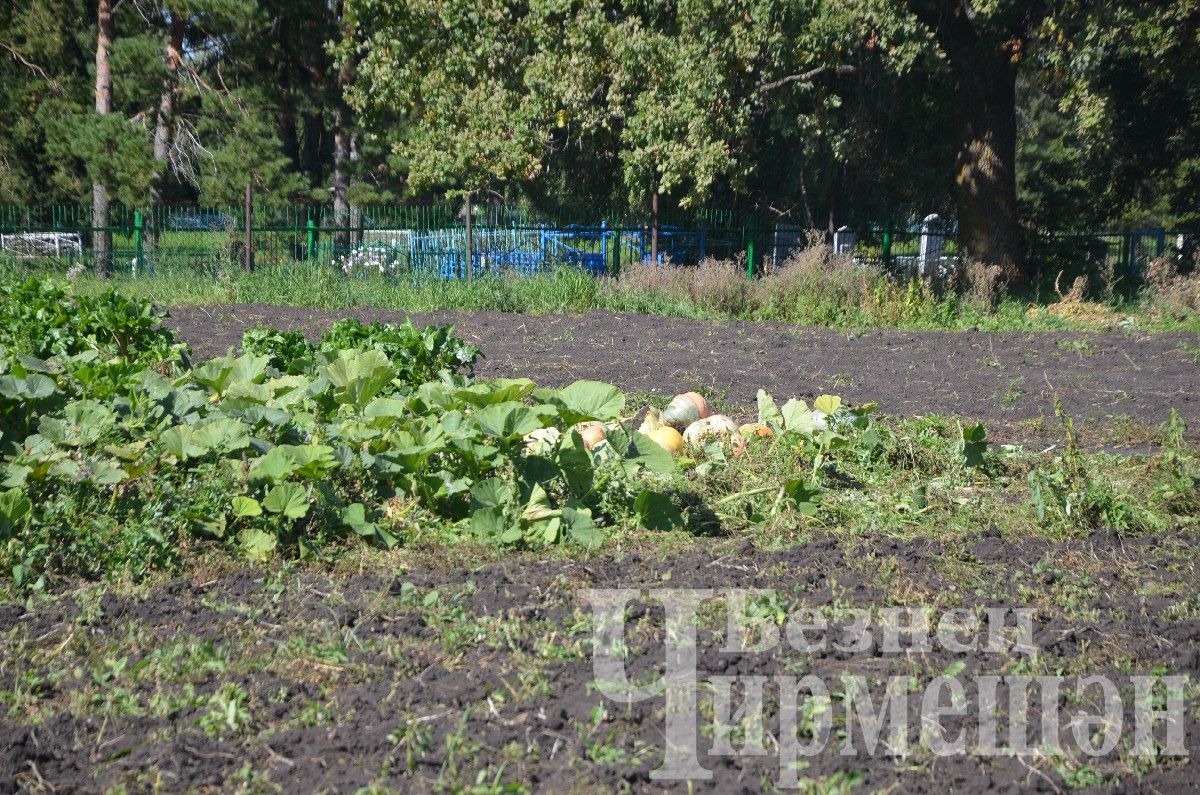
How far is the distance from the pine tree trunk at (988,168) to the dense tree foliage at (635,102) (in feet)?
0.13

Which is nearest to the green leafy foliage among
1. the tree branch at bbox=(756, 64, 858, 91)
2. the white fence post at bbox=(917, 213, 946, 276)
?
the tree branch at bbox=(756, 64, 858, 91)

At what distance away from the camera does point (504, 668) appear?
3361 mm

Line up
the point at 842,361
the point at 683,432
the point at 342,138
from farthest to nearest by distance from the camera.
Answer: the point at 342,138 → the point at 842,361 → the point at 683,432

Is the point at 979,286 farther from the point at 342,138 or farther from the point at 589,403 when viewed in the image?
the point at 342,138

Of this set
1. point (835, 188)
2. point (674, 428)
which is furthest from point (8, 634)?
point (835, 188)

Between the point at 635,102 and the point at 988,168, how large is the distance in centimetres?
637

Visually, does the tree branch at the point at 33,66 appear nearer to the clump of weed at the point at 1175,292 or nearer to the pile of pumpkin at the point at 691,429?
the clump of weed at the point at 1175,292

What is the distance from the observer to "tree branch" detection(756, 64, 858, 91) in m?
18.5

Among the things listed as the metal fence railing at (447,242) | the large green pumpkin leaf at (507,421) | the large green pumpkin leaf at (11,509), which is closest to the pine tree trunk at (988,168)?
the metal fence railing at (447,242)

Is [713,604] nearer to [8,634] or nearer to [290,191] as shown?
[8,634]

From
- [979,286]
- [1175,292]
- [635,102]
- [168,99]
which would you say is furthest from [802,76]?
[168,99]

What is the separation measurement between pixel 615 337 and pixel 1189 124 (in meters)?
18.9

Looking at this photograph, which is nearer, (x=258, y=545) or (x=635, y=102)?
(x=258, y=545)

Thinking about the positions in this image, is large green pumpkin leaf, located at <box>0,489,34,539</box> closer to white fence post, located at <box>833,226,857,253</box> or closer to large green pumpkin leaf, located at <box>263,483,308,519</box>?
large green pumpkin leaf, located at <box>263,483,308,519</box>
